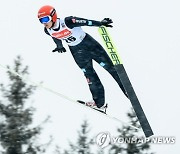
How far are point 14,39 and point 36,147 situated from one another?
44.4 feet

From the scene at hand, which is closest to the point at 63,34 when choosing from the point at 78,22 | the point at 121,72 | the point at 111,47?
the point at 78,22

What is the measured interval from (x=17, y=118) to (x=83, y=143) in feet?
10.3

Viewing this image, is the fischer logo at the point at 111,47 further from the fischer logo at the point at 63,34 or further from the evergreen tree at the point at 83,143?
the evergreen tree at the point at 83,143

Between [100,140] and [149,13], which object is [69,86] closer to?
[149,13]

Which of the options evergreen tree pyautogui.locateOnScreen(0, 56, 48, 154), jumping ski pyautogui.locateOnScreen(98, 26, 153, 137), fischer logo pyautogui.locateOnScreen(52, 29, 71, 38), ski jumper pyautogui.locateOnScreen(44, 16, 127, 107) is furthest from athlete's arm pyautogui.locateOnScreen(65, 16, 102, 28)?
evergreen tree pyautogui.locateOnScreen(0, 56, 48, 154)

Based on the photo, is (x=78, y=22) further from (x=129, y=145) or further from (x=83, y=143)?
(x=83, y=143)

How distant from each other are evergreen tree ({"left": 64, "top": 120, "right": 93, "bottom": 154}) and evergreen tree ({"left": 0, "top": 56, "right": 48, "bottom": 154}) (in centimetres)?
164

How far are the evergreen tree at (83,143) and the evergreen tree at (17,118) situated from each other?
64.7 inches

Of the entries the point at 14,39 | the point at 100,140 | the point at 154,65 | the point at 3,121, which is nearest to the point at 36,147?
the point at 3,121

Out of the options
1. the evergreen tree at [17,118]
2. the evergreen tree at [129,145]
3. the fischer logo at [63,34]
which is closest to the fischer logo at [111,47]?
the fischer logo at [63,34]

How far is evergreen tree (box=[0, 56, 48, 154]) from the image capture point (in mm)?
21609

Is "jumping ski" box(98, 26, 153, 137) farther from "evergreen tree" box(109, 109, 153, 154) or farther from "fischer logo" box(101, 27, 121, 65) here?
"evergreen tree" box(109, 109, 153, 154)

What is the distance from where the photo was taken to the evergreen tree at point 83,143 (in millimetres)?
24031

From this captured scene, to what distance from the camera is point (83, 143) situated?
24516mm
